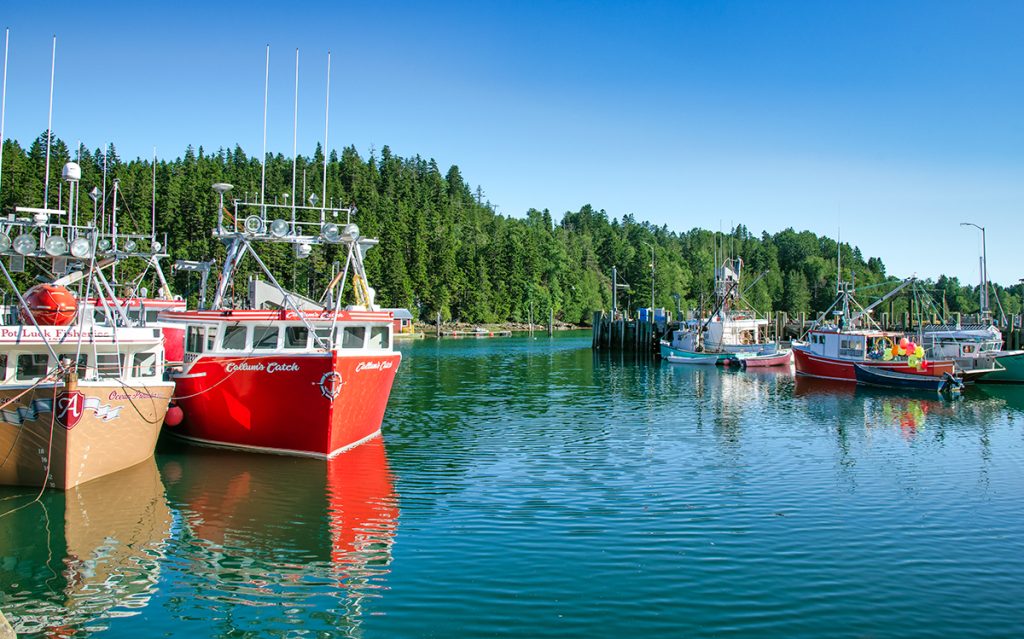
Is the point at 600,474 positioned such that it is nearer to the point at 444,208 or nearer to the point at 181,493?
the point at 181,493

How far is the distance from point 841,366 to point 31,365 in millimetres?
52265

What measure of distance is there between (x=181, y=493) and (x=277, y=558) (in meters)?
6.92

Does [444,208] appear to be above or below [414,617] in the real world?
above

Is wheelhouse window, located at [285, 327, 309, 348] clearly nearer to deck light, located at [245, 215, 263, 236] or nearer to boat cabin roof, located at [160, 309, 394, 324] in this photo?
boat cabin roof, located at [160, 309, 394, 324]

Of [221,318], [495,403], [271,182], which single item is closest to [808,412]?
[495,403]

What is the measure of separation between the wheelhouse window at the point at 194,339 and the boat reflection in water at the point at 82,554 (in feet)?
19.5

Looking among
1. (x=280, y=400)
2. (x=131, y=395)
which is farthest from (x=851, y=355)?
(x=131, y=395)

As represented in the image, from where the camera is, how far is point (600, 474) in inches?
953

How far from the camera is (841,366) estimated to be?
187 ft

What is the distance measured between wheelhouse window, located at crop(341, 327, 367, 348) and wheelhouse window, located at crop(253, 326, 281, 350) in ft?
7.46

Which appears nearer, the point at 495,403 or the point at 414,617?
the point at 414,617

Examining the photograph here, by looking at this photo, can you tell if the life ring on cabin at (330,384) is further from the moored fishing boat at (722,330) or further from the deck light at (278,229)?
the moored fishing boat at (722,330)

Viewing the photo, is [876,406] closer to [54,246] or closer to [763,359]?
[763,359]

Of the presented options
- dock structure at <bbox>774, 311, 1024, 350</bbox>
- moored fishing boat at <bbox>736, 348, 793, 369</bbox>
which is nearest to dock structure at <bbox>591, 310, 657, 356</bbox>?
dock structure at <bbox>774, 311, 1024, 350</bbox>
